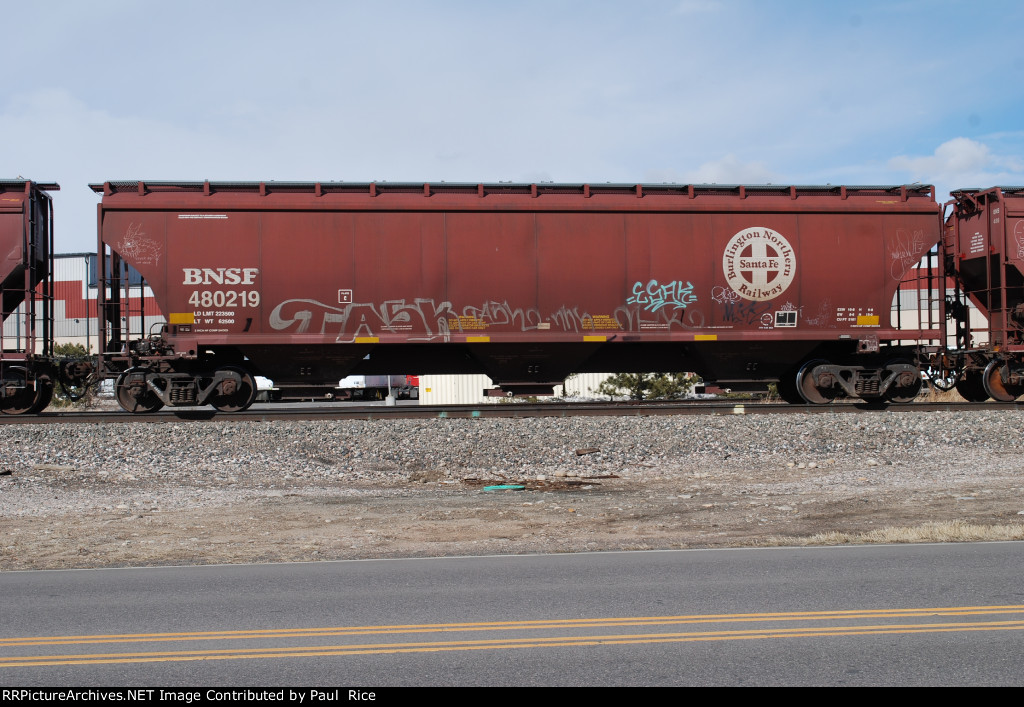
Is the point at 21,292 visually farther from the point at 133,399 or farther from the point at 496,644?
the point at 496,644

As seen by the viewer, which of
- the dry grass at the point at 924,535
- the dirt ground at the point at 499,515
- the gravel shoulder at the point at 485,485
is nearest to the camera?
the dry grass at the point at 924,535

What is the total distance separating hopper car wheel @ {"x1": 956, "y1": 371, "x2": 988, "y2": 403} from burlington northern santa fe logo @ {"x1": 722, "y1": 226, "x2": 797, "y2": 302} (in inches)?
178

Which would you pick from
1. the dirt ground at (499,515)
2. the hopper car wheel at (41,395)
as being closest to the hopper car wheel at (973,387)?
the dirt ground at (499,515)

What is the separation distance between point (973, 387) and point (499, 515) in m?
12.1

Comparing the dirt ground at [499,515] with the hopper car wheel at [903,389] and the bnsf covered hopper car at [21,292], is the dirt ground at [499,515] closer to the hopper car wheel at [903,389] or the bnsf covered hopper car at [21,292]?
the bnsf covered hopper car at [21,292]

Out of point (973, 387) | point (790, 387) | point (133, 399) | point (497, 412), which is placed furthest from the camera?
point (790, 387)

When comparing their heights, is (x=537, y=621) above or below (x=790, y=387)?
below

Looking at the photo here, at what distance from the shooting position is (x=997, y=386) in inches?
616

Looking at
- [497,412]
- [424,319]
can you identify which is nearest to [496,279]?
[424,319]

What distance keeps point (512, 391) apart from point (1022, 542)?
956 centimetres

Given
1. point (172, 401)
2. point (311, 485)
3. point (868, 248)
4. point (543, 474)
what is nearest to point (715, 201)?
point (868, 248)

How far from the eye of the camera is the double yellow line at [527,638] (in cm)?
434

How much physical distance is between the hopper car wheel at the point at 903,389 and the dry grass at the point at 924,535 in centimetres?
836
